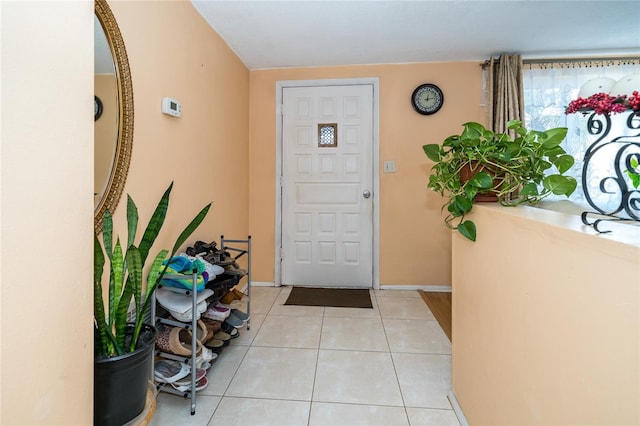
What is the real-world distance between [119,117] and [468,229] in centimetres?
159

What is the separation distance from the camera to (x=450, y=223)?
→ 1.56 metres

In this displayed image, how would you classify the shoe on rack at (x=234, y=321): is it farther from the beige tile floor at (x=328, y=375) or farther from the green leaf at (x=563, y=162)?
the green leaf at (x=563, y=162)

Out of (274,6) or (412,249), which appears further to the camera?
(412,249)

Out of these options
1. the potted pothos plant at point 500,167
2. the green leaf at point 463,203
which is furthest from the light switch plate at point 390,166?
the green leaf at point 463,203

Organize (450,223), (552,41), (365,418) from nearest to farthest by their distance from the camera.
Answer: (365,418) < (450,223) < (552,41)

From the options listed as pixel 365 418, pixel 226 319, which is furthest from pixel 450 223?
pixel 226 319

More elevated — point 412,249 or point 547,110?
point 547,110

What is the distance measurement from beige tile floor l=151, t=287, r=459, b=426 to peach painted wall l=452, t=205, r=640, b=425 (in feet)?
1.10

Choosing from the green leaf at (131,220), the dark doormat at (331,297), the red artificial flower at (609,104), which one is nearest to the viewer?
the red artificial flower at (609,104)

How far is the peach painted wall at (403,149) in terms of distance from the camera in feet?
10.5

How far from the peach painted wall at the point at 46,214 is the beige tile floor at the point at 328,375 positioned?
908mm

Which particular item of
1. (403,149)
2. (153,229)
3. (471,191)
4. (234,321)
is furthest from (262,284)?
(471,191)

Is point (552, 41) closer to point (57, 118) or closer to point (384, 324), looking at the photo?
point (384, 324)

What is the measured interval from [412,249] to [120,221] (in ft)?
8.67
